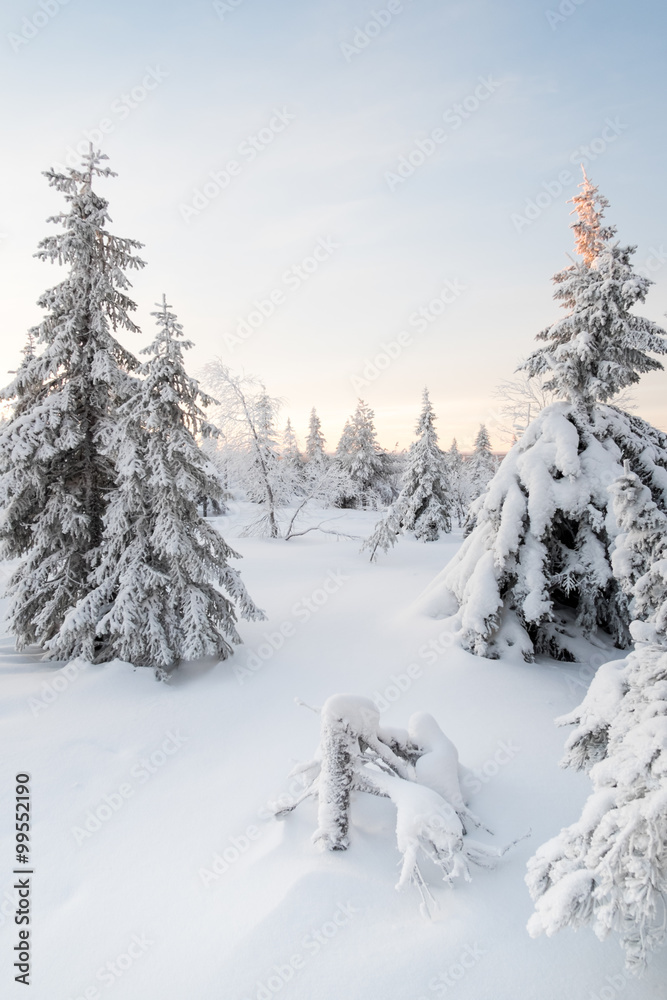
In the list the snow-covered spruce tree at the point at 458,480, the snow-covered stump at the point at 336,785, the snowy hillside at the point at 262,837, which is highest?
the snow-covered spruce tree at the point at 458,480

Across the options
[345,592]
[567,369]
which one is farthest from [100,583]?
[567,369]

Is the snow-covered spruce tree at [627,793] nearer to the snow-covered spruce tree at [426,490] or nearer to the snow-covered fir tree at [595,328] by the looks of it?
the snow-covered fir tree at [595,328]

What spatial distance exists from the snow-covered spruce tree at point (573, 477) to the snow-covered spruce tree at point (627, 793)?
5304 millimetres

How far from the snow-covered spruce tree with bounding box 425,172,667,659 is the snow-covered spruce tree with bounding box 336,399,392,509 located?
117 feet

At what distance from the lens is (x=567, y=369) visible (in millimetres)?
8531

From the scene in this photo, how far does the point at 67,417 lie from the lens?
9422 mm

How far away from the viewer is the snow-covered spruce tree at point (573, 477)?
316 inches

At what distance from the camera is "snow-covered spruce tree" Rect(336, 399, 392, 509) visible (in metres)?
45.7

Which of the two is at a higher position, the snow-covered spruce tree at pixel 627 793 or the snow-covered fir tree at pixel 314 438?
the snow-covered fir tree at pixel 314 438

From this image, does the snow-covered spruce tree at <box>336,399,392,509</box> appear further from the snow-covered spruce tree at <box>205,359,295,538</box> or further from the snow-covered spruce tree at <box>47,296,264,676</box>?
the snow-covered spruce tree at <box>47,296,264,676</box>

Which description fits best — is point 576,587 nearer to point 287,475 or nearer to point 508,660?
point 508,660

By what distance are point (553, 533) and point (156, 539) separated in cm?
727

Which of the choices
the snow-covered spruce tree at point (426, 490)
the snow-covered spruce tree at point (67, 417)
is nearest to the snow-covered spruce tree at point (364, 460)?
the snow-covered spruce tree at point (426, 490)

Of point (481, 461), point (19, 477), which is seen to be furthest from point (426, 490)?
point (481, 461)
